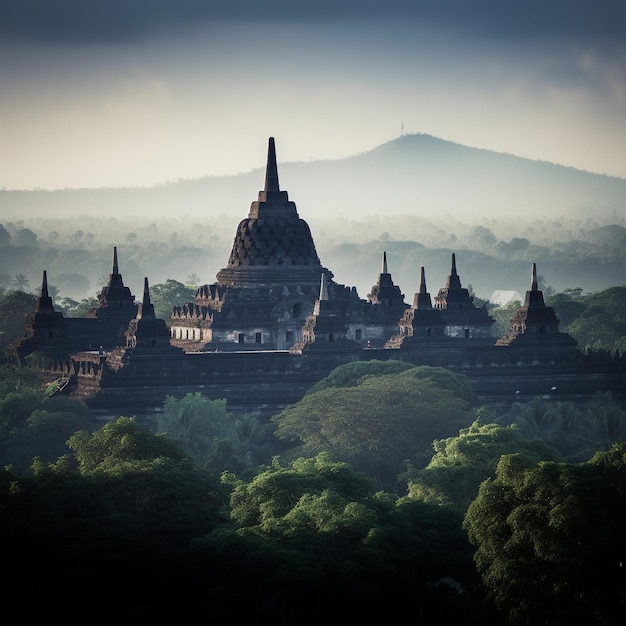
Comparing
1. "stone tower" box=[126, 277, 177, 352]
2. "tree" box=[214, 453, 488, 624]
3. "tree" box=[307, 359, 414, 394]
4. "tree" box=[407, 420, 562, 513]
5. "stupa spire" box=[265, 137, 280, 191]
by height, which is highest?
"stupa spire" box=[265, 137, 280, 191]

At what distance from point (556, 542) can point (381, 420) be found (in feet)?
122

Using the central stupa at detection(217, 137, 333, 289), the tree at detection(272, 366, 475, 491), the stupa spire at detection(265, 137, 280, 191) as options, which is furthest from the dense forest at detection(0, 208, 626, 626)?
the stupa spire at detection(265, 137, 280, 191)

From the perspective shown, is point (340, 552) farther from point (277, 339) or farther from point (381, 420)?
point (277, 339)

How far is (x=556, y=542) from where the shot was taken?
6050 centimetres

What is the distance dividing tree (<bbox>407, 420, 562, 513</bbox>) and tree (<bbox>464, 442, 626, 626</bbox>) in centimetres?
1294

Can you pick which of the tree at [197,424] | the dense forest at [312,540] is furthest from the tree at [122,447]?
the tree at [197,424]

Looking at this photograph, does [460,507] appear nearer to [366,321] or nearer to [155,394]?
[155,394]

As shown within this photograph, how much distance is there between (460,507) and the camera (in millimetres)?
76625

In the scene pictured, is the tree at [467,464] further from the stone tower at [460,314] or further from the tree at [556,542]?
the stone tower at [460,314]

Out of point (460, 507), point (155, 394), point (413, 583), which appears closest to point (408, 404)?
point (155, 394)

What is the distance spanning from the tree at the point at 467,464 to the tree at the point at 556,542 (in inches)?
510

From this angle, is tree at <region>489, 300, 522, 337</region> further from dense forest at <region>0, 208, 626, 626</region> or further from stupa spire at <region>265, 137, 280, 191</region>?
dense forest at <region>0, 208, 626, 626</region>

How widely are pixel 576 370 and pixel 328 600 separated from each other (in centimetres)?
5447

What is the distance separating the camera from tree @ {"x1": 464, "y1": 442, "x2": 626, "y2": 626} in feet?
196
